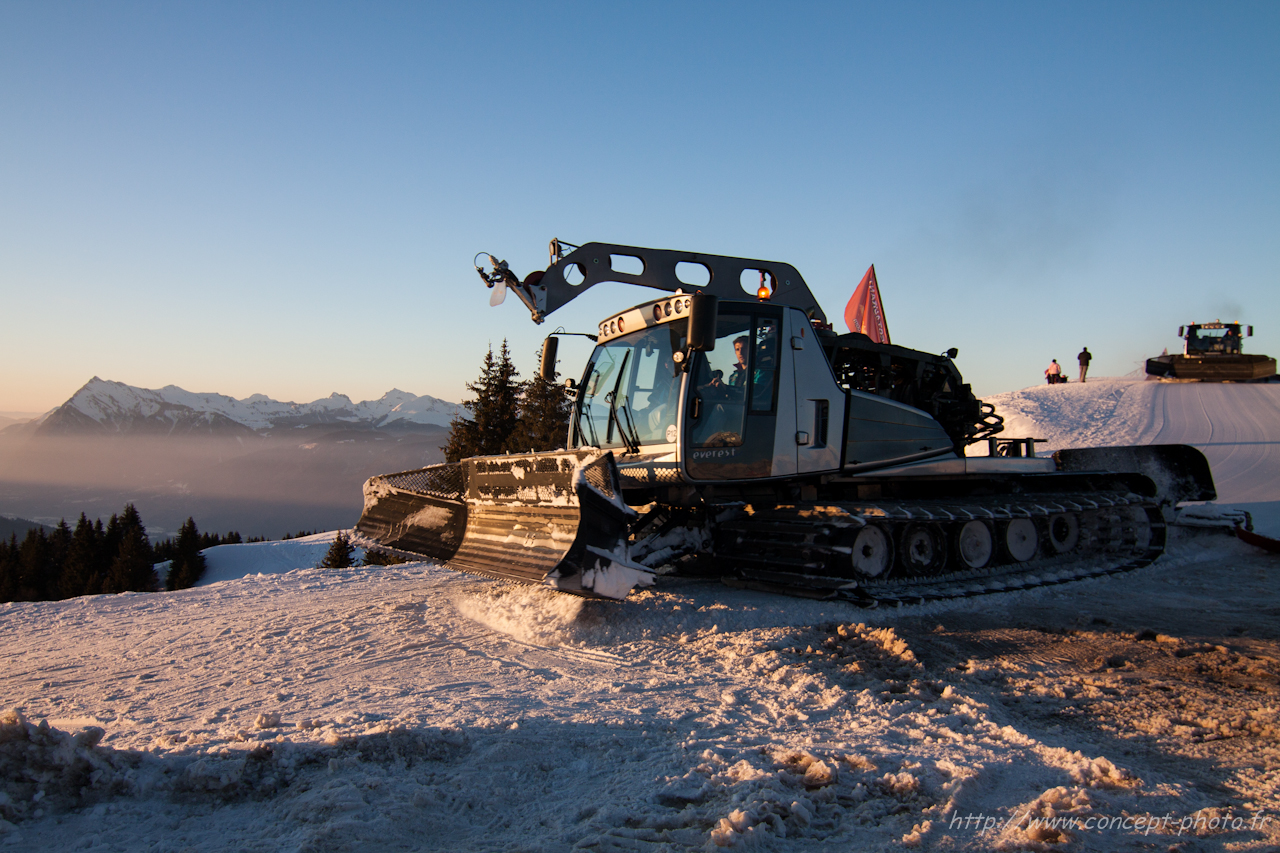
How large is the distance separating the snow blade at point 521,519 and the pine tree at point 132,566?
172ft

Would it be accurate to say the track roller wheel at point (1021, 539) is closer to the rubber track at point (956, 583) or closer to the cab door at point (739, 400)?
the rubber track at point (956, 583)

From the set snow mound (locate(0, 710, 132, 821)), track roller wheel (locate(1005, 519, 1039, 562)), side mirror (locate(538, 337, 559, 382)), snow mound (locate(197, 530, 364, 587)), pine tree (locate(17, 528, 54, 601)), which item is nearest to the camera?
snow mound (locate(0, 710, 132, 821))

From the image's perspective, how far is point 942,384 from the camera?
9312 millimetres

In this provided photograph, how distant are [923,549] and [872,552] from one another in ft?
3.01

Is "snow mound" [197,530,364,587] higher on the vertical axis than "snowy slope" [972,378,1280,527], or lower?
lower

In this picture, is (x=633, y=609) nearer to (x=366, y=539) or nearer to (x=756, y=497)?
(x=756, y=497)

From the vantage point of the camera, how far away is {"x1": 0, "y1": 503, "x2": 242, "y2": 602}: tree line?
52.0 metres

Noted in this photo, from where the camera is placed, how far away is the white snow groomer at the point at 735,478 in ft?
20.0

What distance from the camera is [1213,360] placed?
117 ft

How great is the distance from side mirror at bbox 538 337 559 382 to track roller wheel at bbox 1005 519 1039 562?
18.0 ft

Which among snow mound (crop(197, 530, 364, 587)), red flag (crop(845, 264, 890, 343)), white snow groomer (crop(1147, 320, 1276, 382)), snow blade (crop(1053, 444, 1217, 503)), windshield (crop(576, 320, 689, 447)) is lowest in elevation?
snow mound (crop(197, 530, 364, 587))

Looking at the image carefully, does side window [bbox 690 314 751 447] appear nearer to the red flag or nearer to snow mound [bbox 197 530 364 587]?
the red flag

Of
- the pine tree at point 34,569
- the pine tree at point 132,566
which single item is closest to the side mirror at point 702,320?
the pine tree at point 132,566

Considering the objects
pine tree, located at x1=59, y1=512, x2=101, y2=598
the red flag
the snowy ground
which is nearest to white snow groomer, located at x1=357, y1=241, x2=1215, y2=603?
the snowy ground
